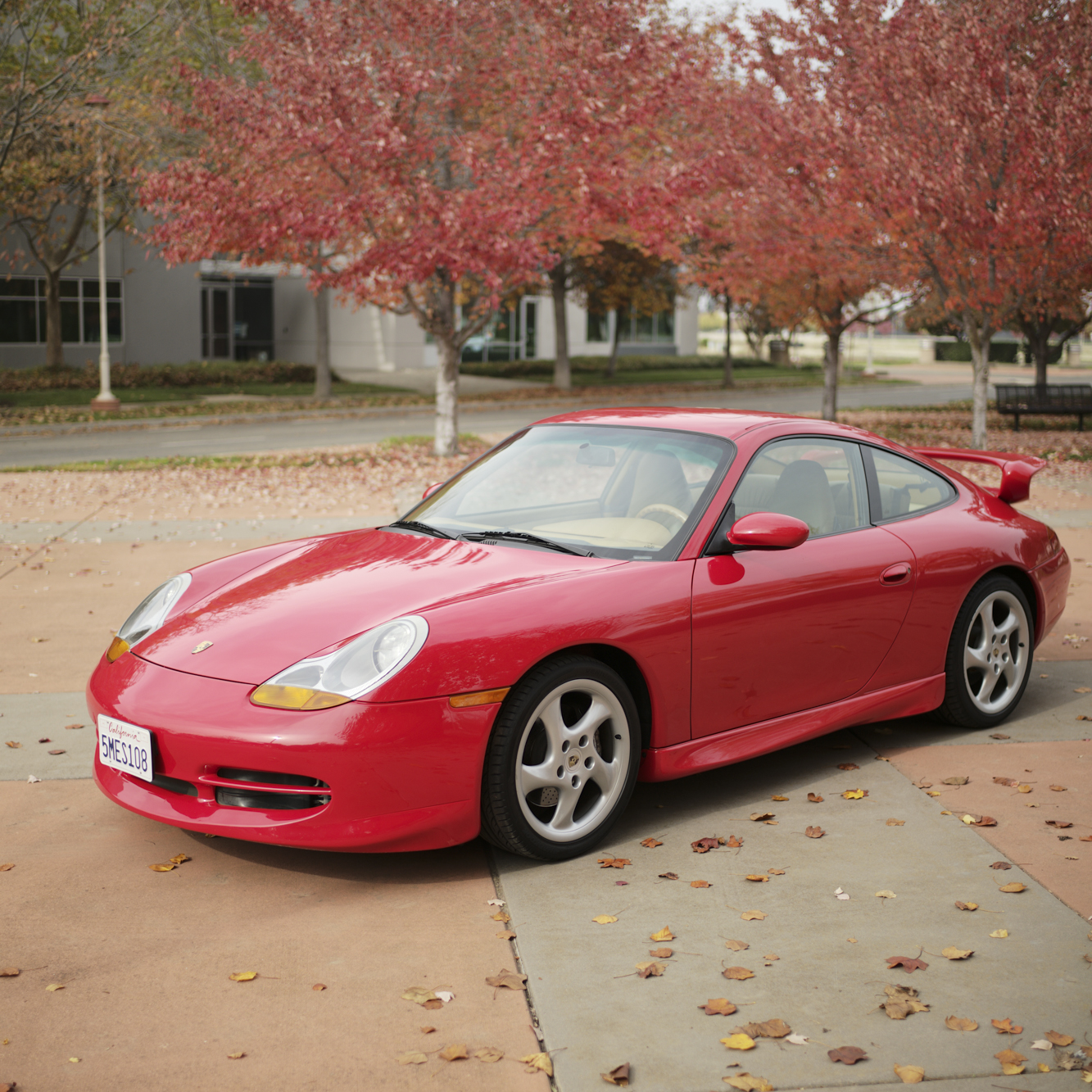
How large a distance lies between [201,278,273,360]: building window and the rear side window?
40.8m

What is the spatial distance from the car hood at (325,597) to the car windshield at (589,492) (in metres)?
0.22

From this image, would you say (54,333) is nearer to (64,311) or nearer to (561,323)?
(64,311)

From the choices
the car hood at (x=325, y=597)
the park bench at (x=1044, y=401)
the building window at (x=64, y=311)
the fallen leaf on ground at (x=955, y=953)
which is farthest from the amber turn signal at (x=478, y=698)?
the building window at (x=64, y=311)

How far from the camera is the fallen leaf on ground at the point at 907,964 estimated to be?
11.6ft

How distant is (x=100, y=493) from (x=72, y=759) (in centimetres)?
957

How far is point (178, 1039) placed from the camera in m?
3.17

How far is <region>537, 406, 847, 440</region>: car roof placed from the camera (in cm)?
519

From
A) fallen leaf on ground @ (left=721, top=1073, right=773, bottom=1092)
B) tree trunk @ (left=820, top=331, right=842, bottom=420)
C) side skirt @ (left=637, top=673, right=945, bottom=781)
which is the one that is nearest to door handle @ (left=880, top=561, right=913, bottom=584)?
side skirt @ (left=637, top=673, right=945, bottom=781)

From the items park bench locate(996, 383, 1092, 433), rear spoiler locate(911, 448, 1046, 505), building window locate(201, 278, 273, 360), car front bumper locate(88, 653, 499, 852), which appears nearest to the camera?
car front bumper locate(88, 653, 499, 852)

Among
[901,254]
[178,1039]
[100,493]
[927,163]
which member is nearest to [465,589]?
[178,1039]

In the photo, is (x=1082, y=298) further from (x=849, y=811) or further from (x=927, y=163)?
(x=849, y=811)

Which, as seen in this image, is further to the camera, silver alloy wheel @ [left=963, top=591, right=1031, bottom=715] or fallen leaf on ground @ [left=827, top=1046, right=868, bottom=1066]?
silver alloy wheel @ [left=963, top=591, right=1031, bottom=715]

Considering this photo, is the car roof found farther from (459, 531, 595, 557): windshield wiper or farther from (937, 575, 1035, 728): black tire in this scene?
(937, 575, 1035, 728): black tire

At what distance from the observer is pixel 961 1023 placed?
323cm
